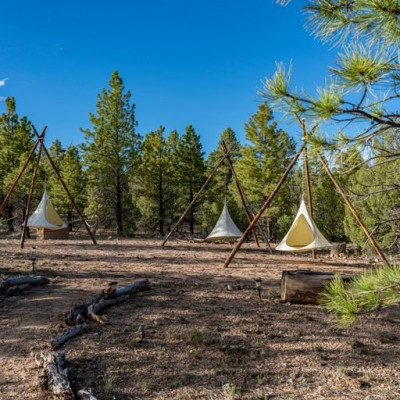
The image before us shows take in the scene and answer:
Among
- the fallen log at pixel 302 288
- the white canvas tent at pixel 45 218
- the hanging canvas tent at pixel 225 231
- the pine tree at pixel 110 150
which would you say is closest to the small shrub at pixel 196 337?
the fallen log at pixel 302 288

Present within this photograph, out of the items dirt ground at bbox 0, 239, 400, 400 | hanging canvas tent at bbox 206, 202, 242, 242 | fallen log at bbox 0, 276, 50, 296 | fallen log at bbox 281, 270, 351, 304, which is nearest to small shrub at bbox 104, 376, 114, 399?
dirt ground at bbox 0, 239, 400, 400

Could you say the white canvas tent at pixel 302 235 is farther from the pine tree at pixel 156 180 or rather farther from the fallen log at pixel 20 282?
the pine tree at pixel 156 180

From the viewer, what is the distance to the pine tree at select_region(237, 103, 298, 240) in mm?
20188

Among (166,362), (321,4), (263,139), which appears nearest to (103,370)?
(166,362)

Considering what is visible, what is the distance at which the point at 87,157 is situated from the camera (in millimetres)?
21594

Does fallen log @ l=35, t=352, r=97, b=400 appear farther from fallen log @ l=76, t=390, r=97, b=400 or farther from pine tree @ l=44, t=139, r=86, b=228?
pine tree @ l=44, t=139, r=86, b=228

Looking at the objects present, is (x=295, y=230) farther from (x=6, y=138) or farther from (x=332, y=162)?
(x=6, y=138)

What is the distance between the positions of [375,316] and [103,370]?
168 inches

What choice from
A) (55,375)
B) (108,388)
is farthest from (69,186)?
(108,388)

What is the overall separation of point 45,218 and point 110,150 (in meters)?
7.34

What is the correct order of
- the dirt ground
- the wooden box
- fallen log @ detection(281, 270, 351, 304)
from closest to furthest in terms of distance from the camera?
the dirt ground < fallen log @ detection(281, 270, 351, 304) < the wooden box

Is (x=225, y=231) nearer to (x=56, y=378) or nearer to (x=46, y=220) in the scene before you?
(x=46, y=220)

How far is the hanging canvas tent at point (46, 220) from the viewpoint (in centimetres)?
1527

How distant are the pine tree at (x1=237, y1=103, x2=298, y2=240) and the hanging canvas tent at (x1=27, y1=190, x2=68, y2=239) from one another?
10602 millimetres
